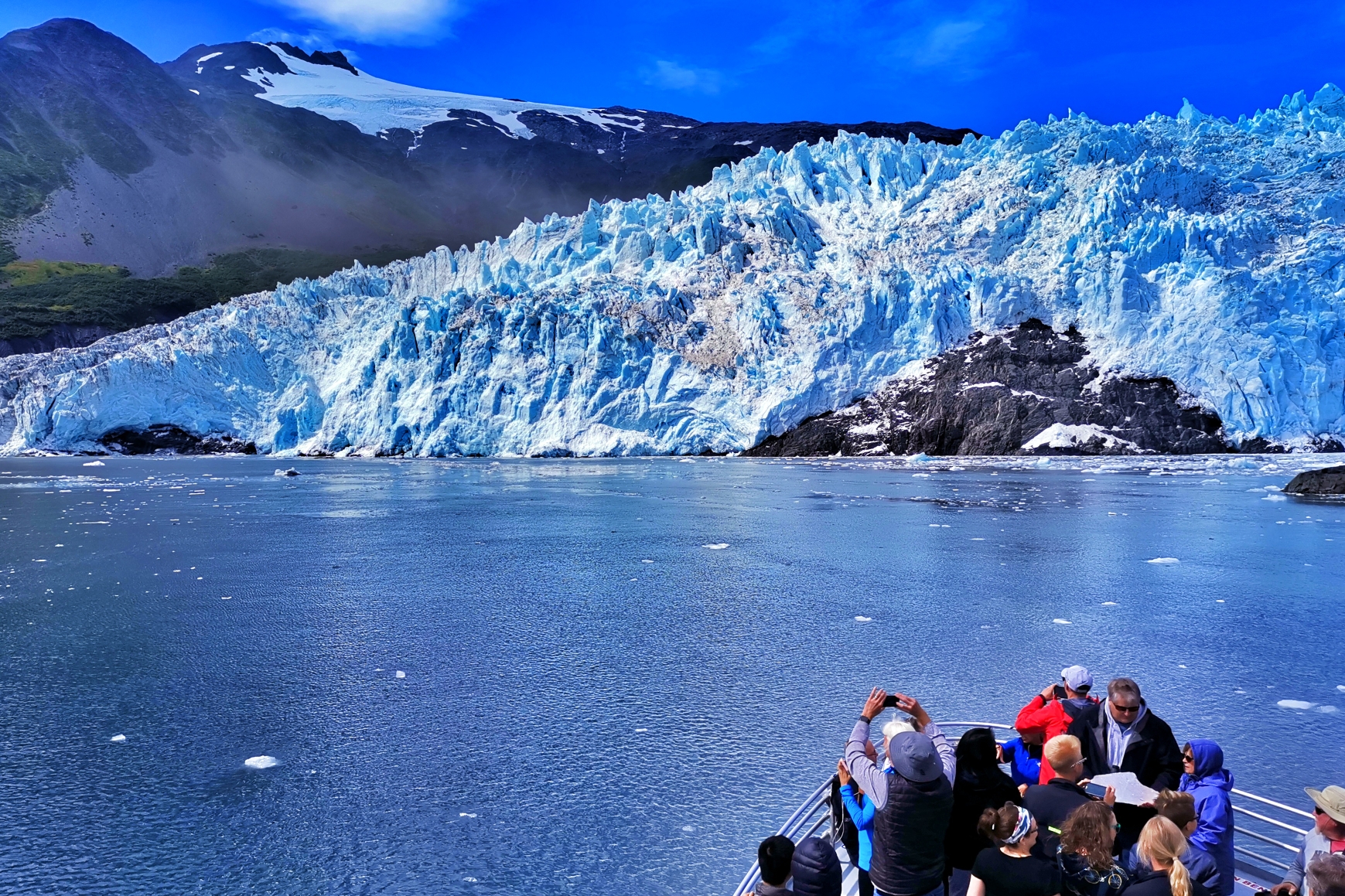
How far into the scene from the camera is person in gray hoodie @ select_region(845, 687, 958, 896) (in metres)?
3.12

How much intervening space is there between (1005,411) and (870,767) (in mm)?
49860

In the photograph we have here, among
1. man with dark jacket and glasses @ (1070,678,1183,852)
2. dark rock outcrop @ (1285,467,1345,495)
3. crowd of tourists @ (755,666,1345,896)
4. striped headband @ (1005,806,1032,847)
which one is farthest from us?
dark rock outcrop @ (1285,467,1345,495)

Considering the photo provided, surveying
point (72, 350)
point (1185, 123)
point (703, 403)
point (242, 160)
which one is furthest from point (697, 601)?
point (242, 160)

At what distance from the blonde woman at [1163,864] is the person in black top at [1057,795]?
233mm

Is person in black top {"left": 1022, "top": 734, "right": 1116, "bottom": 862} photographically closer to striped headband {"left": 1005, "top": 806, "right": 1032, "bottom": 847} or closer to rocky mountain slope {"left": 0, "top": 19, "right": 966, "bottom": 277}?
striped headband {"left": 1005, "top": 806, "right": 1032, "bottom": 847}

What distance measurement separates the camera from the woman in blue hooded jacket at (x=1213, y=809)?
318 cm

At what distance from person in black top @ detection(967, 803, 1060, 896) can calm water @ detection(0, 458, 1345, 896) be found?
140 cm

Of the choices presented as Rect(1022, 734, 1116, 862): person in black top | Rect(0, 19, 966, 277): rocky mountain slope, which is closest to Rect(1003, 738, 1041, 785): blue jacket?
Rect(1022, 734, 1116, 862): person in black top

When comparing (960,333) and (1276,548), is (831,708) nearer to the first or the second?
(1276,548)

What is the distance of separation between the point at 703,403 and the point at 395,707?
43.4 meters

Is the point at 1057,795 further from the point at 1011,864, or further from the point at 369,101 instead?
the point at 369,101

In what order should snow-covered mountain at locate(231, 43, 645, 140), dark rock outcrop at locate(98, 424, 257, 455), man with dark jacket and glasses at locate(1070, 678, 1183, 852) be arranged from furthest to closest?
snow-covered mountain at locate(231, 43, 645, 140) → dark rock outcrop at locate(98, 424, 257, 455) → man with dark jacket and glasses at locate(1070, 678, 1183, 852)

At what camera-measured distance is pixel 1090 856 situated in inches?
109

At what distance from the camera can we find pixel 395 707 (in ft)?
20.5
